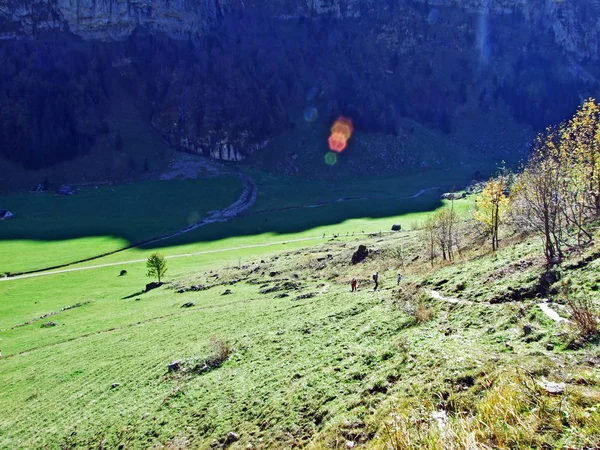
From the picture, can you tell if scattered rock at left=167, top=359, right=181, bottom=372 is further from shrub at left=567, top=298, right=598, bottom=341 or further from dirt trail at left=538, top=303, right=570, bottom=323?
shrub at left=567, top=298, right=598, bottom=341

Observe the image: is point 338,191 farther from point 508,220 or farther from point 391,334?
point 391,334

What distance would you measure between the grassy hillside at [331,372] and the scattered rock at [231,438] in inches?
5.9

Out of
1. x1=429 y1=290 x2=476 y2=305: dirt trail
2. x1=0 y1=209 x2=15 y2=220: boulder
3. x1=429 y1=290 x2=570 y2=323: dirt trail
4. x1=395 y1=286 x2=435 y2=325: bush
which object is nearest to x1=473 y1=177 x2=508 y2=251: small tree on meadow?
x1=395 y1=286 x2=435 y2=325: bush

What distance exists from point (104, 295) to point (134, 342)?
32374mm

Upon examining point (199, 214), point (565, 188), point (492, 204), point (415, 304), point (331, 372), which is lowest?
point (199, 214)

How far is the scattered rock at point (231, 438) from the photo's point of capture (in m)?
14.2

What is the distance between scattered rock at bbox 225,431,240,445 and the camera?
14.2m

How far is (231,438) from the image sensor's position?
14297mm

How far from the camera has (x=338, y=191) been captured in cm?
16638

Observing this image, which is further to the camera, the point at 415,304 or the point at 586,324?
the point at 415,304

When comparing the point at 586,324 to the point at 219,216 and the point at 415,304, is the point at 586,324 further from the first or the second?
the point at 219,216

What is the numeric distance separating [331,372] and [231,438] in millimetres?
4768

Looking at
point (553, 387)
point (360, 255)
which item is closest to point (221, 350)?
point (553, 387)

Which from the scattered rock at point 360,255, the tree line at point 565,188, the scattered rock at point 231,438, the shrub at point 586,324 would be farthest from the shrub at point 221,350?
the scattered rock at point 360,255
